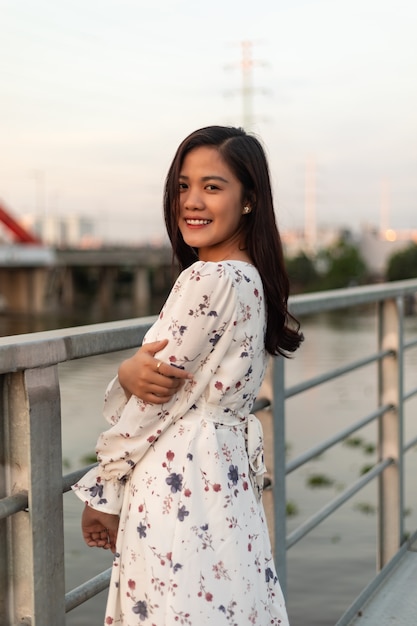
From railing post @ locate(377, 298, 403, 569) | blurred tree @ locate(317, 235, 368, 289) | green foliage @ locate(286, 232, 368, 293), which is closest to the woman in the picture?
railing post @ locate(377, 298, 403, 569)

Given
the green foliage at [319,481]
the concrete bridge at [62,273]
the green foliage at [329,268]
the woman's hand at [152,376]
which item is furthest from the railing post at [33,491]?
the green foliage at [329,268]

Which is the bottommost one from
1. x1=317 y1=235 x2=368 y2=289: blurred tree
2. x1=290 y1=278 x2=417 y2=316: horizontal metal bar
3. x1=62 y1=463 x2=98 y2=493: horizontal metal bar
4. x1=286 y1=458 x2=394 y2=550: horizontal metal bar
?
x1=317 y1=235 x2=368 y2=289: blurred tree

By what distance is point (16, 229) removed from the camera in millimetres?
51438

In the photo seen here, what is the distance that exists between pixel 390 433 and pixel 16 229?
4974cm

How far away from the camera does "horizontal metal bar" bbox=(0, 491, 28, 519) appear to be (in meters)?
1.45

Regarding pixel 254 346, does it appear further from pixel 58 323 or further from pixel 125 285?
pixel 125 285

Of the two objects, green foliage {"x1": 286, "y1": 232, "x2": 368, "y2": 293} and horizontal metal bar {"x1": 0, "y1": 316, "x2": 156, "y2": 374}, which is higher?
horizontal metal bar {"x1": 0, "y1": 316, "x2": 156, "y2": 374}

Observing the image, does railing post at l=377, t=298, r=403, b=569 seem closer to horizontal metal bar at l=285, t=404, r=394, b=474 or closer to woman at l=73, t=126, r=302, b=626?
horizontal metal bar at l=285, t=404, r=394, b=474

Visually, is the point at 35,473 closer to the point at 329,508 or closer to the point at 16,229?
the point at 329,508

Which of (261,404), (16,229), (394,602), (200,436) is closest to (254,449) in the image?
(200,436)

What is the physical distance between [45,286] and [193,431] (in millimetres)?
46399

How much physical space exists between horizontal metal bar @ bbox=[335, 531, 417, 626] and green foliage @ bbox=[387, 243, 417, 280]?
50450mm

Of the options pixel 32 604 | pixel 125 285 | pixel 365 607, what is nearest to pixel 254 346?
pixel 32 604

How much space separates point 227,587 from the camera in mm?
1515
